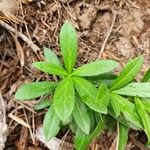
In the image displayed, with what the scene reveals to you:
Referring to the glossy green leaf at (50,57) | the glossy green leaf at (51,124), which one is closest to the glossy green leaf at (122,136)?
the glossy green leaf at (51,124)

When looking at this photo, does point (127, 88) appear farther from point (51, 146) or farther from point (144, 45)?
point (51, 146)

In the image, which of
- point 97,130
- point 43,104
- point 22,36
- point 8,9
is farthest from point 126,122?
point 8,9

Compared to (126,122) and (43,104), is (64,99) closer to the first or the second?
(43,104)

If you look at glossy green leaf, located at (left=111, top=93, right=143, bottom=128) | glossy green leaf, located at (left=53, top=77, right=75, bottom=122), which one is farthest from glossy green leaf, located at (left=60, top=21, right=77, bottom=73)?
glossy green leaf, located at (left=111, top=93, right=143, bottom=128)

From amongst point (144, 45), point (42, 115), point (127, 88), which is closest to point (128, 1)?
point (144, 45)

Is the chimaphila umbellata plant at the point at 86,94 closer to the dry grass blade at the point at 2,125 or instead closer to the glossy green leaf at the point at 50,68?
the glossy green leaf at the point at 50,68

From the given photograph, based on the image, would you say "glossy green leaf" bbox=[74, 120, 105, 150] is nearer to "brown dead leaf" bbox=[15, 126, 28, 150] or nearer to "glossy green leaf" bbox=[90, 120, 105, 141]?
"glossy green leaf" bbox=[90, 120, 105, 141]
